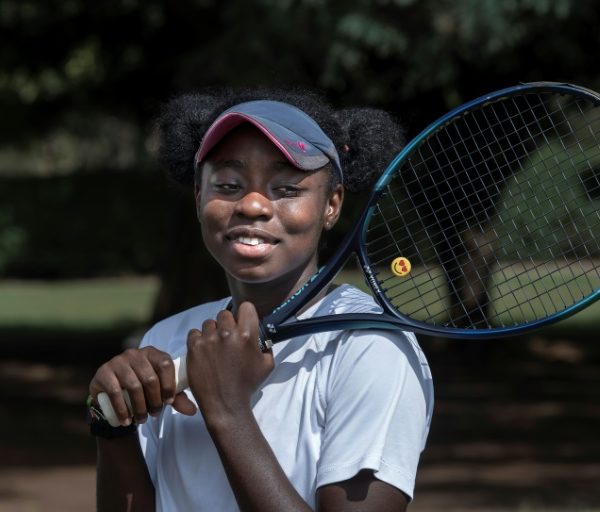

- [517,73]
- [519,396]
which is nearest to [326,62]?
[517,73]

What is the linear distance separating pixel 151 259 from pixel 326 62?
54.6ft

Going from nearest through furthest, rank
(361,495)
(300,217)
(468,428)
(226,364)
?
(361,495), (226,364), (300,217), (468,428)

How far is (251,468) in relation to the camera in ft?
7.24

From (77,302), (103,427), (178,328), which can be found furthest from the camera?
(77,302)

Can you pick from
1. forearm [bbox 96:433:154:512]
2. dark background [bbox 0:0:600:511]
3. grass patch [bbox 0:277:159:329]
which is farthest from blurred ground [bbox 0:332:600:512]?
forearm [bbox 96:433:154:512]

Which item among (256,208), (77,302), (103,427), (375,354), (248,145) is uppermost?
(77,302)

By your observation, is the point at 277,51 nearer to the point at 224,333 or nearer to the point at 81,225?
the point at 224,333

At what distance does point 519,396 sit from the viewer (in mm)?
12656

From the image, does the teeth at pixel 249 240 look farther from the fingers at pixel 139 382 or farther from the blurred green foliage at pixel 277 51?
the blurred green foliage at pixel 277 51

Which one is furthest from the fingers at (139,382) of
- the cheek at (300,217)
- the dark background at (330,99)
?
the dark background at (330,99)

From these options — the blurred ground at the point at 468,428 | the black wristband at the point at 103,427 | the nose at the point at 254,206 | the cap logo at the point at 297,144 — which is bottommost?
the black wristband at the point at 103,427

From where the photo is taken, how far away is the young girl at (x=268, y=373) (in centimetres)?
221

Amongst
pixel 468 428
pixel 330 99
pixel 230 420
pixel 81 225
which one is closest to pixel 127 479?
pixel 230 420

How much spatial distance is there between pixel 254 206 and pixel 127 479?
62 centimetres
